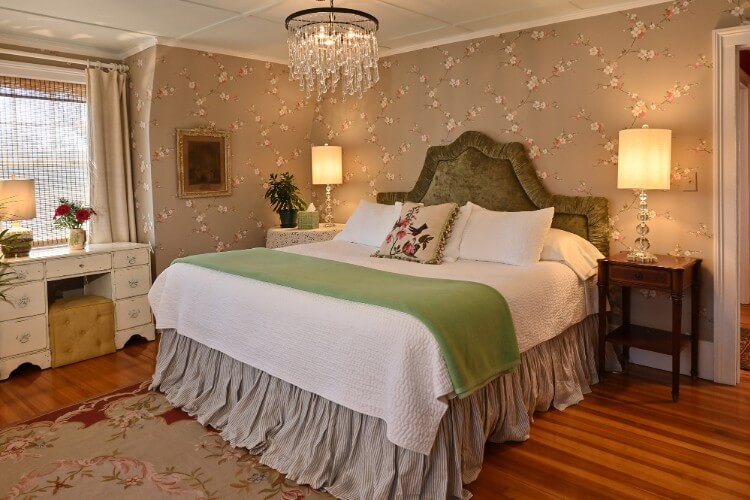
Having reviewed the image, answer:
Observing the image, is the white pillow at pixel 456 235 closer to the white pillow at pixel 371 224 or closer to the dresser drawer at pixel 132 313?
the white pillow at pixel 371 224

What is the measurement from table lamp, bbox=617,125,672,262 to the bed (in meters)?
0.43

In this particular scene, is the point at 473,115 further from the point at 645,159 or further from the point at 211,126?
the point at 211,126

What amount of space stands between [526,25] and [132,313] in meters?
3.65

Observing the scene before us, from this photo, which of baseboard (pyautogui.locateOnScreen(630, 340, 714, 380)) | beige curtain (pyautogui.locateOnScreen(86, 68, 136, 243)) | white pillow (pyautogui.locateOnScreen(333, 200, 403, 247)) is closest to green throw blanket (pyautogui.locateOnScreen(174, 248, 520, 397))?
white pillow (pyautogui.locateOnScreen(333, 200, 403, 247))

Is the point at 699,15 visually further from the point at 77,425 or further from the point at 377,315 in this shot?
the point at 77,425

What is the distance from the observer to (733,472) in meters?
2.45

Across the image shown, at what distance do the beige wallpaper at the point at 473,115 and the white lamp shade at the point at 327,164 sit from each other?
0.18 m

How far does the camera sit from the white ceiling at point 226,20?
3508 millimetres

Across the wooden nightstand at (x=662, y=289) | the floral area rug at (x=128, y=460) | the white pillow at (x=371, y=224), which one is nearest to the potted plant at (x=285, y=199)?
the white pillow at (x=371, y=224)

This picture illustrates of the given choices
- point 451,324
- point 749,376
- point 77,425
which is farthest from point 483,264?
point 77,425

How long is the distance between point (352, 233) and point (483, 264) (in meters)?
1.30

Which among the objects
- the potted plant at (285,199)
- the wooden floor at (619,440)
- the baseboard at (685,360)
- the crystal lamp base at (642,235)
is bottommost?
the wooden floor at (619,440)

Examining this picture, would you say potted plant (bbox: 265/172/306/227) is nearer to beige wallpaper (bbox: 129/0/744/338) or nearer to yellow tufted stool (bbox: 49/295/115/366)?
beige wallpaper (bbox: 129/0/744/338)

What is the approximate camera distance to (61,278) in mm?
3979
